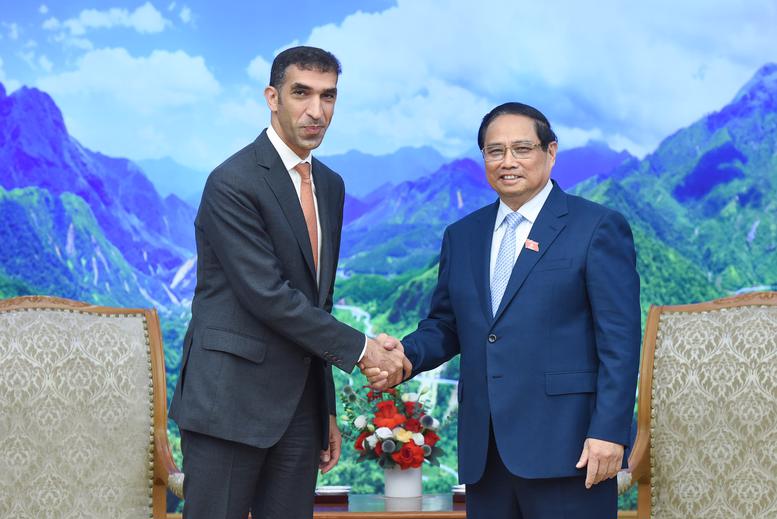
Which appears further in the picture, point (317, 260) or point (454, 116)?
point (454, 116)

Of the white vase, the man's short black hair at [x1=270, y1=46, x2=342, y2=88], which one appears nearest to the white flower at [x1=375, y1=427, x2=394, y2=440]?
the white vase

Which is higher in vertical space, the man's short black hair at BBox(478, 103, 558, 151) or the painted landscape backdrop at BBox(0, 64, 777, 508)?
the painted landscape backdrop at BBox(0, 64, 777, 508)

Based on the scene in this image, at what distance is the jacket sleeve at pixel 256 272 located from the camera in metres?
2.00

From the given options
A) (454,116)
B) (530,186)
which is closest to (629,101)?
(454,116)

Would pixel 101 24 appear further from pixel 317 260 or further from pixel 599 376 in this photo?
pixel 599 376

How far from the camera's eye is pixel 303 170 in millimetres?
2188

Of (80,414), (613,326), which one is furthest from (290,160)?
(80,414)

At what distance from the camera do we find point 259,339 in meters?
2.05

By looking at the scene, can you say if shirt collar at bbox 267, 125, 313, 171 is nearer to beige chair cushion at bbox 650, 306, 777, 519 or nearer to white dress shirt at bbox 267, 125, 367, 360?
white dress shirt at bbox 267, 125, 367, 360

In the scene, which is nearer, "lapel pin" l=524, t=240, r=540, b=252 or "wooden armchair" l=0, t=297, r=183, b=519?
"lapel pin" l=524, t=240, r=540, b=252

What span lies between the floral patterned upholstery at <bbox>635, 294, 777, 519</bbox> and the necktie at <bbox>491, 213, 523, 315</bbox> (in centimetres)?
73

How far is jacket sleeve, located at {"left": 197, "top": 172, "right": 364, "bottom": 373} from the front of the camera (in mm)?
2004

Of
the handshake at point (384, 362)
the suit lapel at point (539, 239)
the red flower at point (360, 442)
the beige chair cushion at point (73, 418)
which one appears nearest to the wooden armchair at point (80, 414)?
the beige chair cushion at point (73, 418)

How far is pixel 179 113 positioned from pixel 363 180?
1.00 m
